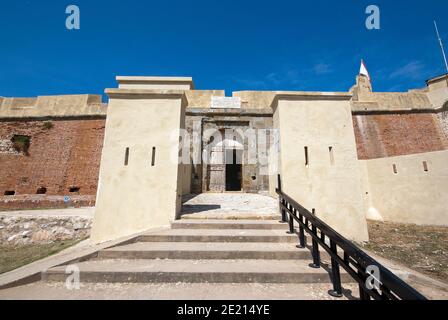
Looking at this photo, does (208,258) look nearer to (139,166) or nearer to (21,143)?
(139,166)

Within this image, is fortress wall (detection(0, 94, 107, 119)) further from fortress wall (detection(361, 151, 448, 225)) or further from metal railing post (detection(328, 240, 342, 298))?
fortress wall (detection(361, 151, 448, 225))

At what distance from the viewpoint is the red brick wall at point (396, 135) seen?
12.8 m

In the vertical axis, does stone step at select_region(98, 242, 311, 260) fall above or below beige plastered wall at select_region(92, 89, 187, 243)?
below

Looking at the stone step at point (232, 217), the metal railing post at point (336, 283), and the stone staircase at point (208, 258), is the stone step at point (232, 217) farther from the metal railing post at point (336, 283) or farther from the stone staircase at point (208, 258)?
the metal railing post at point (336, 283)

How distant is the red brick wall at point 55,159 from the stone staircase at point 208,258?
1072cm

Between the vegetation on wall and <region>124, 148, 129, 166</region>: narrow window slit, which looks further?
the vegetation on wall

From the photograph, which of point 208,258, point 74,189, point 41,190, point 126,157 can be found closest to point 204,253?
point 208,258

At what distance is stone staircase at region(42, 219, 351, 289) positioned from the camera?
8.24ft

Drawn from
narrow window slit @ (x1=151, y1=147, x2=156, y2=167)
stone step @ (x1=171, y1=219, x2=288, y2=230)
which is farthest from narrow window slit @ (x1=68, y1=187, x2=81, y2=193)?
stone step @ (x1=171, y1=219, x2=288, y2=230)

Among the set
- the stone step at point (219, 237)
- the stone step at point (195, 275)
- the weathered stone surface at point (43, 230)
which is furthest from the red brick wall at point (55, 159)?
the stone step at point (195, 275)

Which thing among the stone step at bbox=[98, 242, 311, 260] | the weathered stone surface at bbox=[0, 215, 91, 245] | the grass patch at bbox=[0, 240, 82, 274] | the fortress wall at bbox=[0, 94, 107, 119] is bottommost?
the grass patch at bbox=[0, 240, 82, 274]

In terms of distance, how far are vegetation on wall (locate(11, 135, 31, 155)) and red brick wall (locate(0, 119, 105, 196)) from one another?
0.80 ft
